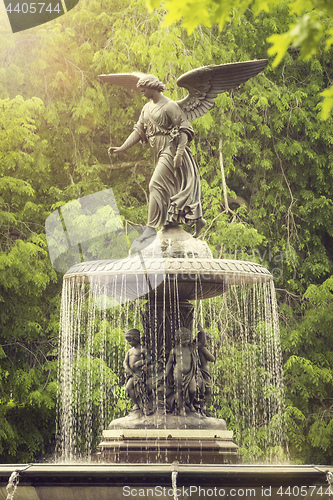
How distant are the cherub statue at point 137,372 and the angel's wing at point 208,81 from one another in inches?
107

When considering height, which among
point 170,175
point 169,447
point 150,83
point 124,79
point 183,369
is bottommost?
point 169,447

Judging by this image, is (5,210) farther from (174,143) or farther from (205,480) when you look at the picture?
(205,480)

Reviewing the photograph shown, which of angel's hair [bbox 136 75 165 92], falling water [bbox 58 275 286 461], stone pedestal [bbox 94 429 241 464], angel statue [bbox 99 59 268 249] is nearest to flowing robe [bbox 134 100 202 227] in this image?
angel statue [bbox 99 59 268 249]

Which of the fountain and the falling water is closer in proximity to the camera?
the fountain

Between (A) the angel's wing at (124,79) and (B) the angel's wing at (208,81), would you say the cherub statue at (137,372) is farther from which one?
(A) the angel's wing at (124,79)

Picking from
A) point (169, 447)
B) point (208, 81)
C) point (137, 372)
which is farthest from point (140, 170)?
point (169, 447)

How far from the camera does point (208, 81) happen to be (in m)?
8.34

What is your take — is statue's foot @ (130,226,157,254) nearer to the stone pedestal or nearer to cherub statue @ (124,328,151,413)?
cherub statue @ (124,328,151,413)

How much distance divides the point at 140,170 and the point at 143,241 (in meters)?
8.72

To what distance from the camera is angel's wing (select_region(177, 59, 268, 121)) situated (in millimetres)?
8219

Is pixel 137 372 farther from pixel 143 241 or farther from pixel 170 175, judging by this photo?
pixel 170 175

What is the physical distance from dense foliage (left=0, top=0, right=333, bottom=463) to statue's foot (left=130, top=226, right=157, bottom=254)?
5.76 metres

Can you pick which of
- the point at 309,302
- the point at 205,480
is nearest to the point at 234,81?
the point at 205,480

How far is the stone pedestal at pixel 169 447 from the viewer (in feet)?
22.9
